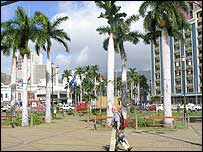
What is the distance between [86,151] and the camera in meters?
12.8

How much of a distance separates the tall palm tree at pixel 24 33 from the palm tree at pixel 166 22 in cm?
859

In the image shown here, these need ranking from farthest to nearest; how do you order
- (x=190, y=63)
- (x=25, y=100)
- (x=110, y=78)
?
(x=190, y=63) → (x=25, y=100) → (x=110, y=78)

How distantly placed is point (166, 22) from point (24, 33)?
416 inches

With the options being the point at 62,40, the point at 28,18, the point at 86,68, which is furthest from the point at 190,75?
the point at 28,18

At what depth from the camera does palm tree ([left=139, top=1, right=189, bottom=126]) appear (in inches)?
949

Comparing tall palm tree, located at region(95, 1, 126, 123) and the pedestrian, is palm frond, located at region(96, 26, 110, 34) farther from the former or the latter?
the pedestrian

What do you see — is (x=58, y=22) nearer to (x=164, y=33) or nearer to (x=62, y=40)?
(x=62, y=40)

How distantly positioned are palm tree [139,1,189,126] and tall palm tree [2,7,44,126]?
Result: 8.59 metres

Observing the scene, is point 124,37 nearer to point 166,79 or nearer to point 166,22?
point 166,22

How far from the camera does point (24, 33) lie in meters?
28.4

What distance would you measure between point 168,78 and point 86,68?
73323 mm

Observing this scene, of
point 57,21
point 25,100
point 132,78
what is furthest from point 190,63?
point 25,100

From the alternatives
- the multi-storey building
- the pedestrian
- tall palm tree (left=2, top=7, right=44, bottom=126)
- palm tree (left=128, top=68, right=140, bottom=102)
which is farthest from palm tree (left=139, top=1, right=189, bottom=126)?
palm tree (left=128, top=68, right=140, bottom=102)

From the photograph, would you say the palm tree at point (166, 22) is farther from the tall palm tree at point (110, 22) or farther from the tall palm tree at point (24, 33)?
the tall palm tree at point (24, 33)
